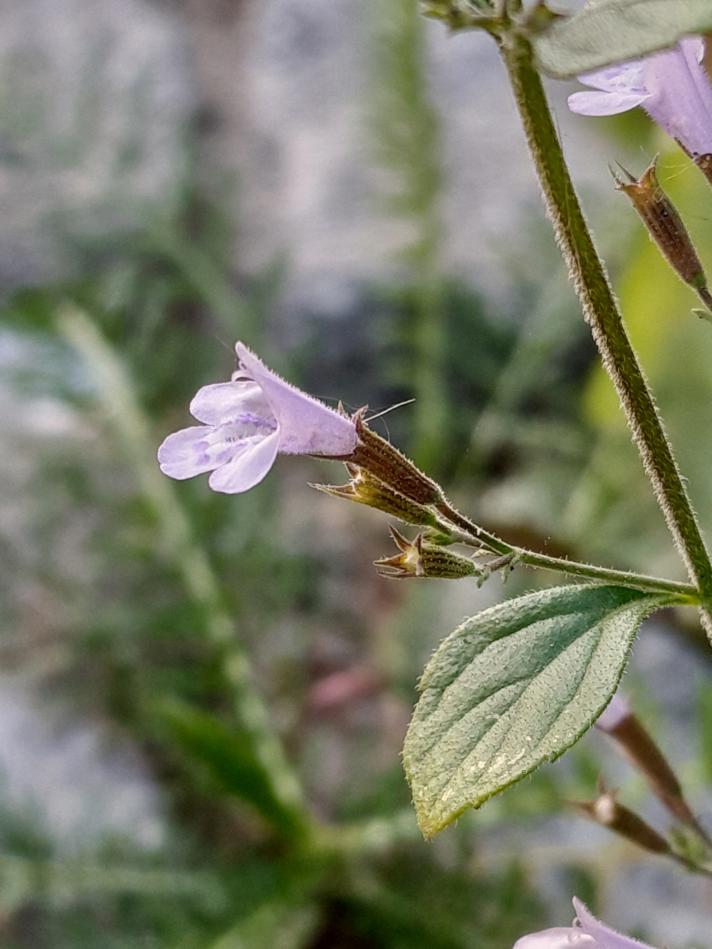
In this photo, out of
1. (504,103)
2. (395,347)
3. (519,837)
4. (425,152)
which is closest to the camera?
(519,837)

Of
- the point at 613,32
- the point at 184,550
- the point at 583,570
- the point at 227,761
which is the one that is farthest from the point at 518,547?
the point at 184,550

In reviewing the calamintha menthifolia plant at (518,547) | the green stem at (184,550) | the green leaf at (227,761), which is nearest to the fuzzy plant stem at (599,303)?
the calamintha menthifolia plant at (518,547)

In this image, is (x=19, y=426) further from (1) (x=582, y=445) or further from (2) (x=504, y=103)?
(2) (x=504, y=103)

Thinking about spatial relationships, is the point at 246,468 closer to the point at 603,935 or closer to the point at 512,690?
the point at 512,690

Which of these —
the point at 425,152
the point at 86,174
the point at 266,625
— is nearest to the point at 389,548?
the point at 266,625

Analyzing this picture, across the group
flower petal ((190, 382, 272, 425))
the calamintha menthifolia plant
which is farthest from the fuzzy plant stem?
flower petal ((190, 382, 272, 425))

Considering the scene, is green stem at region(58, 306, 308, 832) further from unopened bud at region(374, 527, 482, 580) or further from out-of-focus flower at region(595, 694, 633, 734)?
unopened bud at region(374, 527, 482, 580)

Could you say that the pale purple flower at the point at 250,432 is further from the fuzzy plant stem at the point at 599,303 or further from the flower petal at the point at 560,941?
the flower petal at the point at 560,941
